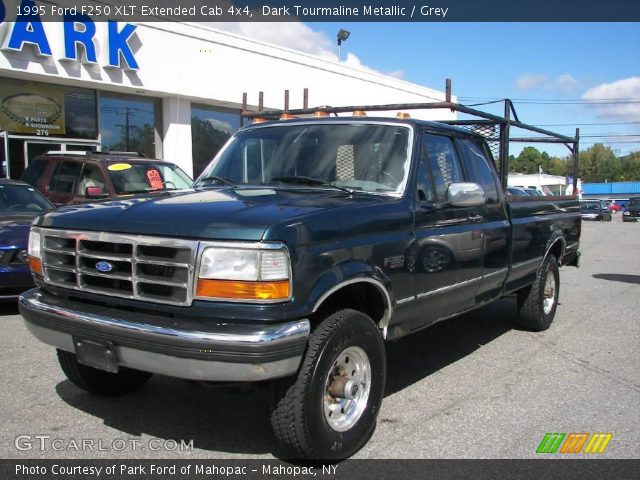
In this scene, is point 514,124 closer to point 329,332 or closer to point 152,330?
point 329,332

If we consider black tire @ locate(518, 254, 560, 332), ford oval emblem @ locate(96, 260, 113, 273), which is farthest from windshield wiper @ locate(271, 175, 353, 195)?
black tire @ locate(518, 254, 560, 332)

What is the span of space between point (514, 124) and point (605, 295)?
13.2 feet

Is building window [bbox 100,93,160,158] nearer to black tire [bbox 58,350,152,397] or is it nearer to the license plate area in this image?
black tire [bbox 58,350,152,397]

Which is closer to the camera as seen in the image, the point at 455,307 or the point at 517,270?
the point at 455,307

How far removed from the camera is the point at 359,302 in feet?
12.4

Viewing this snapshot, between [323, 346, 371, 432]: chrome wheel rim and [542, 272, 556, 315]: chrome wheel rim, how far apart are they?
3.83 meters

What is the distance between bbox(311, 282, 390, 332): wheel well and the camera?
348 cm

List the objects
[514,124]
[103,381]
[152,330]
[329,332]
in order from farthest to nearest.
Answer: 1. [514,124]
2. [103,381]
3. [329,332]
4. [152,330]

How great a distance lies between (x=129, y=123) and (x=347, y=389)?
13.8 meters

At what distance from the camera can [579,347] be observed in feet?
19.8

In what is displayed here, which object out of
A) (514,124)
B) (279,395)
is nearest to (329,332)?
(279,395)

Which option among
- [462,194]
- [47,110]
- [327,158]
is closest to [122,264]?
[327,158]

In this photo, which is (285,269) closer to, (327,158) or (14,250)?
(327,158)

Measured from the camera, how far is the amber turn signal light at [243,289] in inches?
116
